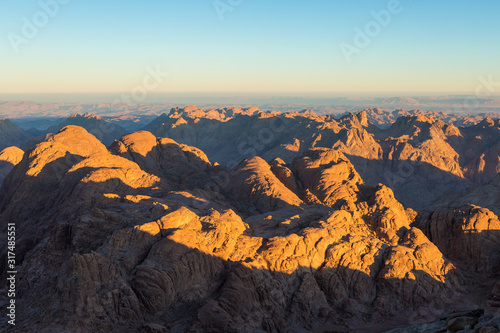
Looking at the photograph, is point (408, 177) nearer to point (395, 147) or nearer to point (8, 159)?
point (395, 147)

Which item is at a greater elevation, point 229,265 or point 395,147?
point 229,265

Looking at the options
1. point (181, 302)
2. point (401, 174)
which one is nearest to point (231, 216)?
point (181, 302)

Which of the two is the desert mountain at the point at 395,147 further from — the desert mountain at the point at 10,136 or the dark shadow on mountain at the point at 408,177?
the desert mountain at the point at 10,136

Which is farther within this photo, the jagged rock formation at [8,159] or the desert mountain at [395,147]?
the desert mountain at [395,147]

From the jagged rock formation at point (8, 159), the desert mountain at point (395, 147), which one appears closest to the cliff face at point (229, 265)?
the jagged rock formation at point (8, 159)

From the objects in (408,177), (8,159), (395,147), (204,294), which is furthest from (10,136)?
(204,294)

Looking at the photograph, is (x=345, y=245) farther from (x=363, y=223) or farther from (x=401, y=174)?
(x=401, y=174)
